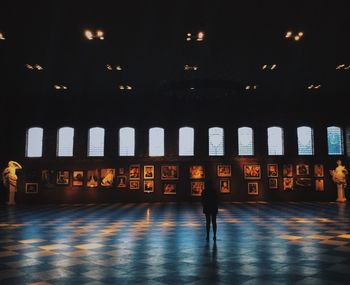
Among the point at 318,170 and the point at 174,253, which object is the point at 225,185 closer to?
the point at 318,170

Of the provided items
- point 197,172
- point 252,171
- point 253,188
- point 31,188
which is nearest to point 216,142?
point 197,172

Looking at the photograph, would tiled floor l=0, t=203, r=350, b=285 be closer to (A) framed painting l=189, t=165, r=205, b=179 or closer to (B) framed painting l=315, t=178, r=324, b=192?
(A) framed painting l=189, t=165, r=205, b=179

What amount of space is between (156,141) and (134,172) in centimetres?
311

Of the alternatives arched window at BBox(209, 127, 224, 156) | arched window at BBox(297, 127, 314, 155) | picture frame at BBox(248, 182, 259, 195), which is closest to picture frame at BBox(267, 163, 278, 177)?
picture frame at BBox(248, 182, 259, 195)

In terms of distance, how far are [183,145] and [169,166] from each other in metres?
2.11

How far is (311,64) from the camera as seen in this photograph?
18266mm

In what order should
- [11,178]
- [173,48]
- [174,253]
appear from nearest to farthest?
[174,253] < [173,48] < [11,178]

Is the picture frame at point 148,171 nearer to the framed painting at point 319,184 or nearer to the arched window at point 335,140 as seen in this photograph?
the framed painting at point 319,184

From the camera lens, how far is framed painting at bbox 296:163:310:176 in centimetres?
2642

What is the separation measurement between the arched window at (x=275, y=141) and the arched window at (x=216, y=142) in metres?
3.86

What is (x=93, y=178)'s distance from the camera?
26.4 metres

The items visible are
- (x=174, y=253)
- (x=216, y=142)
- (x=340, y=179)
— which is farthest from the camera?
(x=216, y=142)

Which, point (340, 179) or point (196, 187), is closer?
point (340, 179)

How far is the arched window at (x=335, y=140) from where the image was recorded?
26922 millimetres
